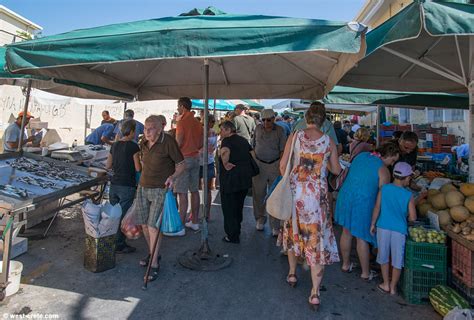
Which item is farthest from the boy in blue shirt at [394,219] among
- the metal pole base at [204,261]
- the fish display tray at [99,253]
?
the fish display tray at [99,253]

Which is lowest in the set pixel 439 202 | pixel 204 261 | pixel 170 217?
pixel 204 261

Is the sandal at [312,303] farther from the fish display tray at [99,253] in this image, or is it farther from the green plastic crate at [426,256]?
the fish display tray at [99,253]

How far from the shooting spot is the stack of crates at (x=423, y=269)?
10.6ft

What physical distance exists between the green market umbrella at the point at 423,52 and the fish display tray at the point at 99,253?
3373 mm

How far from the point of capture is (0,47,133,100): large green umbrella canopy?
4116 millimetres

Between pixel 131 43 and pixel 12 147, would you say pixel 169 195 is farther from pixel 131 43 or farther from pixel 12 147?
pixel 12 147

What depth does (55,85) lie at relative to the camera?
4746mm

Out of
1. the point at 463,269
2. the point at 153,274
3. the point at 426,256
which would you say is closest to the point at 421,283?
the point at 426,256

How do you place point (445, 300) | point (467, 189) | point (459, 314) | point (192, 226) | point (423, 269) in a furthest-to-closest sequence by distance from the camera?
1. point (192, 226)
2. point (467, 189)
3. point (423, 269)
4. point (445, 300)
5. point (459, 314)

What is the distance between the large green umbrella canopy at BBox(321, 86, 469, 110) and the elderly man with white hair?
145 inches

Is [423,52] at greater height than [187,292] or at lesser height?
greater

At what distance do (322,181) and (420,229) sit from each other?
3.76 feet

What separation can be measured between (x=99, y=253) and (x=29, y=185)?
1.15m

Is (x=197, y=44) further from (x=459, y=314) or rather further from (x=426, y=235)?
(x=459, y=314)
